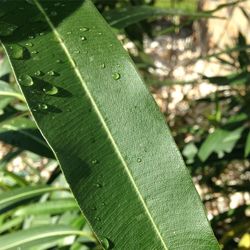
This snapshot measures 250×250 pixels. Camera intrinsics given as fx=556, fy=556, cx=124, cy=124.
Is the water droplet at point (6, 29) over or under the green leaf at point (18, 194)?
over

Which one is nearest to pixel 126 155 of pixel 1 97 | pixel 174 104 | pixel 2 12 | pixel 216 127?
pixel 2 12

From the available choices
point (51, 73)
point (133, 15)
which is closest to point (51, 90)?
point (51, 73)

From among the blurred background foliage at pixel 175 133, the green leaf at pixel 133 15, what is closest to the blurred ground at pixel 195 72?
the blurred background foliage at pixel 175 133

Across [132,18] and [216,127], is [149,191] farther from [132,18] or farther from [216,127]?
[216,127]

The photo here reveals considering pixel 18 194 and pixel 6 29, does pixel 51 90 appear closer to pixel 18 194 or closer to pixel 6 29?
pixel 6 29

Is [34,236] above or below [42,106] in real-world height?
below

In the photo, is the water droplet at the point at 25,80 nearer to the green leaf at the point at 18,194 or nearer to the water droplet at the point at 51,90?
the water droplet at the point at 51,90

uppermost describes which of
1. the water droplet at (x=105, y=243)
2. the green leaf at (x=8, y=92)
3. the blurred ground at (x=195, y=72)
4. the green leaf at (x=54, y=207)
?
the water droplet at (x=105, y=243)
